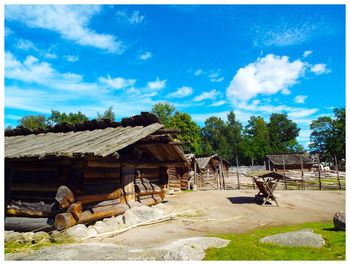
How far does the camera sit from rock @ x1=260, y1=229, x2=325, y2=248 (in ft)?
15.7

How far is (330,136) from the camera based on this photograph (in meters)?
52.9

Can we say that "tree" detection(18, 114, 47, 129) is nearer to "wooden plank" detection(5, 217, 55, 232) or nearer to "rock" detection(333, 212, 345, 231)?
"wooden plank" detection(5, 217, 55, 232)

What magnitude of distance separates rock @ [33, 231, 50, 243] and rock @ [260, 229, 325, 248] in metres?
5.58

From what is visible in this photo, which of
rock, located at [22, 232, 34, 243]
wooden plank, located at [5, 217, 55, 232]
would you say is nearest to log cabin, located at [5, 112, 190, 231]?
wooden plank, located at [5, 217, 55, 232]

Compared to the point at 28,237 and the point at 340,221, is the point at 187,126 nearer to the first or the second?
the point at 340,221

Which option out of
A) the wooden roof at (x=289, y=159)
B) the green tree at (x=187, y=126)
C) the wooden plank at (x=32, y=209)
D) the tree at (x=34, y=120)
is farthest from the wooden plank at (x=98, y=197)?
the tree at (x=34, y=120)

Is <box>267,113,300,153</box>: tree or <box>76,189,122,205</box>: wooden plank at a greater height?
<box>267,113,300,153</box>: tree

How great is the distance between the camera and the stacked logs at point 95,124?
1010 centimetres

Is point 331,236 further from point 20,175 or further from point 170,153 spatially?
point 20,175

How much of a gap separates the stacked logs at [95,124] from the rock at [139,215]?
3.72m

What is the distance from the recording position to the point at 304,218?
865 centimetres

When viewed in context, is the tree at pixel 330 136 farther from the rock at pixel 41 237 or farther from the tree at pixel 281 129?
the rock at pixel 41 237

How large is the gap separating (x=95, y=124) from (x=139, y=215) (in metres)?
5.05

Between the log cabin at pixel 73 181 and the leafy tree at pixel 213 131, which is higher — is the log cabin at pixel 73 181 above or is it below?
below
